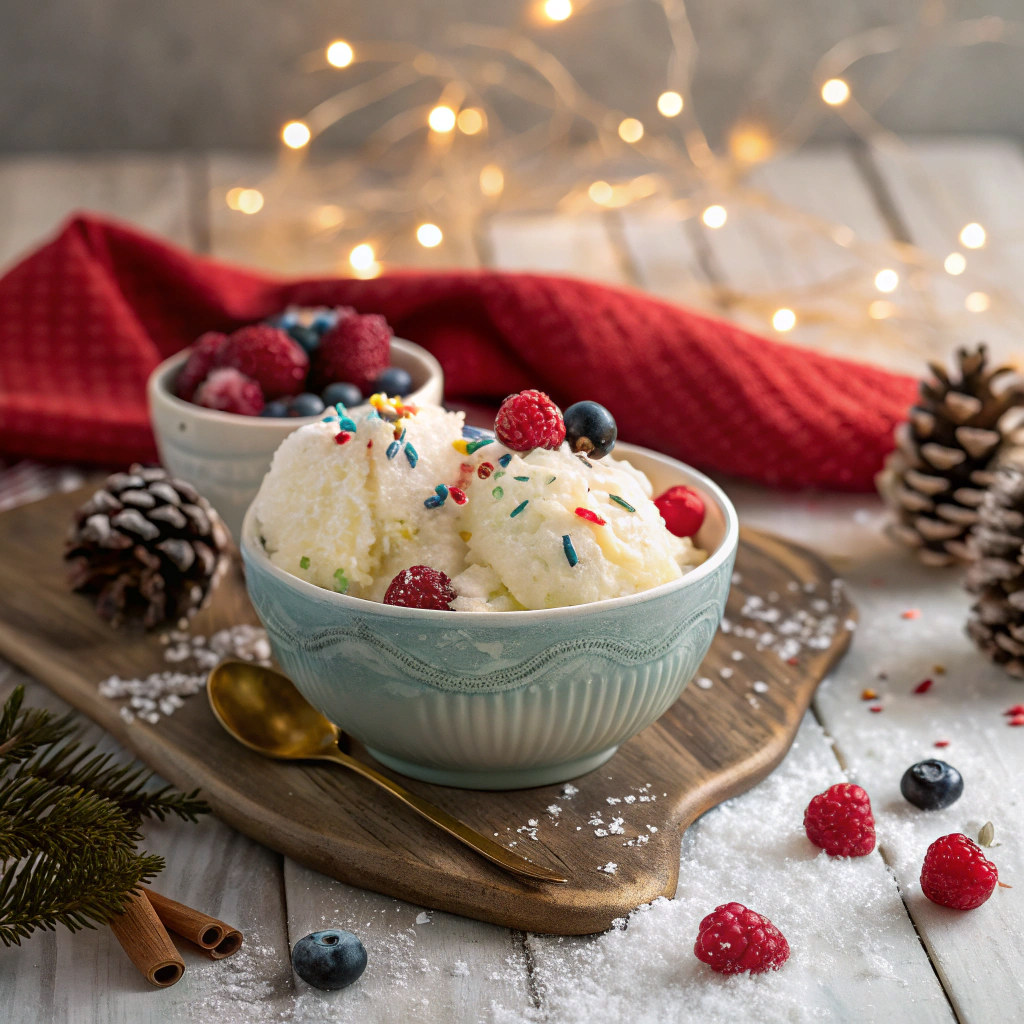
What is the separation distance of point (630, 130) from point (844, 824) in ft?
7.66

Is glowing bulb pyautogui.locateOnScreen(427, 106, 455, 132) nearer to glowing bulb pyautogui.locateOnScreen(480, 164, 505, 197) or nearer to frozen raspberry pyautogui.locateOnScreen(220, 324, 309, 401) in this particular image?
glowing bulb pyautogui.locateOnScreen(480, 164, 505, 197)

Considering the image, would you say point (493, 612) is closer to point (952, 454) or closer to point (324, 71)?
point (952, 454)

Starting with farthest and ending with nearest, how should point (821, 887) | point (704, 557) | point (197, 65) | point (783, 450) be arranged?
point (197, 65)
point (783, 450)
point (704, 557)
point (821, 887)

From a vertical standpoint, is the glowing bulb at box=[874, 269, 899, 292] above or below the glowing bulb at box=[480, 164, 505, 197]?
above

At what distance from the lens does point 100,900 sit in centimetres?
97

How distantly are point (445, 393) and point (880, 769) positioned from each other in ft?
3.19

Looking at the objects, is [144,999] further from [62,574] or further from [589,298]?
[589,298]

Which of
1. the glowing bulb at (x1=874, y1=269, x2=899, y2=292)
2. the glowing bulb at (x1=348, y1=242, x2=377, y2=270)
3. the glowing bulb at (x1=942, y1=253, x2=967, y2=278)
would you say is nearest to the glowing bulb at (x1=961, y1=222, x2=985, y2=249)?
the glowing bulb at (x1=942, y1=253, x2=967, y2=278)

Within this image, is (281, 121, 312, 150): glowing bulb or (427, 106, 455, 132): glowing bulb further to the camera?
(281, 121, 312, 150): glowing bulb

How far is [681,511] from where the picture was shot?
120 cm

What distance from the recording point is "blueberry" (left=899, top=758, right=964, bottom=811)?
1170 mm

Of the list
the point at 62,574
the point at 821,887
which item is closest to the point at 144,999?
the point at 821,887

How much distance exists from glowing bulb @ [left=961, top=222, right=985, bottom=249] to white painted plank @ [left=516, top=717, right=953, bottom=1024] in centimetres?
178

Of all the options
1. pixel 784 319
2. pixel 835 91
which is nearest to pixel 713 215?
pixel 835 91
